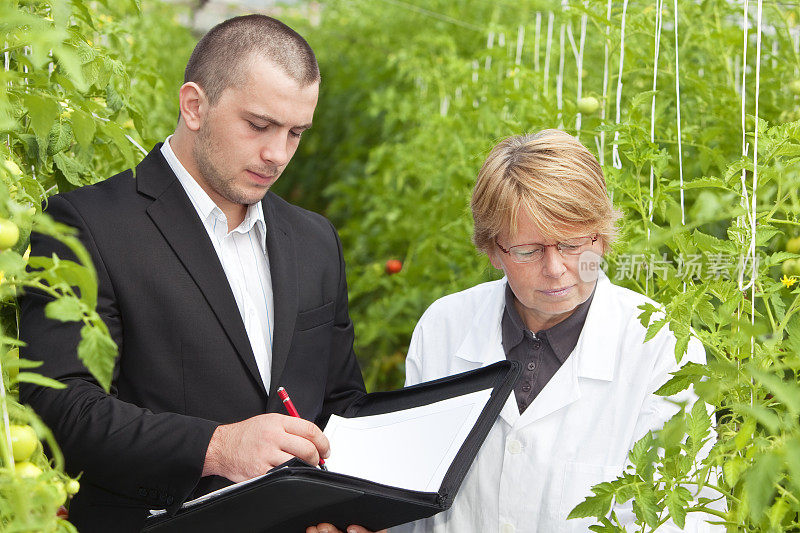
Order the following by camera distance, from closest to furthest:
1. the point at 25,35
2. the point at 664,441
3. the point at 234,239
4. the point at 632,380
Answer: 1. the point at 25,35
2. the point at 664,441
3. the point at 632,380
4. the point at 234,239

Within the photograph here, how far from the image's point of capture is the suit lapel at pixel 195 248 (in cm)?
169

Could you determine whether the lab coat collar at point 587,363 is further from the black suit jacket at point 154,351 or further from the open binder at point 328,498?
the black suit jacket at point 154,351

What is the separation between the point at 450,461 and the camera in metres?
1.53

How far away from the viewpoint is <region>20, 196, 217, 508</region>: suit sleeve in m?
1.51

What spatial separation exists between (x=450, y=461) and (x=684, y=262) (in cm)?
53

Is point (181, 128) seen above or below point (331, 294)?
above

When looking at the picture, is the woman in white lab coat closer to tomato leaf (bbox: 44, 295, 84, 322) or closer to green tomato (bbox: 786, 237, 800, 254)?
green tomato (bbox: 786, 237, 800, 254)

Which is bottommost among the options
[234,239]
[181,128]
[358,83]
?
[234,239]

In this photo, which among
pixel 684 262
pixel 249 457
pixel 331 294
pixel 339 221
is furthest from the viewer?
pixel 339 221

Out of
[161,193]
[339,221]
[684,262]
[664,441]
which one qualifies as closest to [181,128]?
[161,193]

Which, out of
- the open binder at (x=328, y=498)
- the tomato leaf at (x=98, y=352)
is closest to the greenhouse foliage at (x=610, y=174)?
the tomato leaf at (x=98, y=352)

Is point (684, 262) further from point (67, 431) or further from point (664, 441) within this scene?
point (67, 431)

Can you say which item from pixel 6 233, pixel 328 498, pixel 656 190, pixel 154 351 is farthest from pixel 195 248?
pixel 656 190

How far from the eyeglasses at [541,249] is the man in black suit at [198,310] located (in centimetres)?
46
